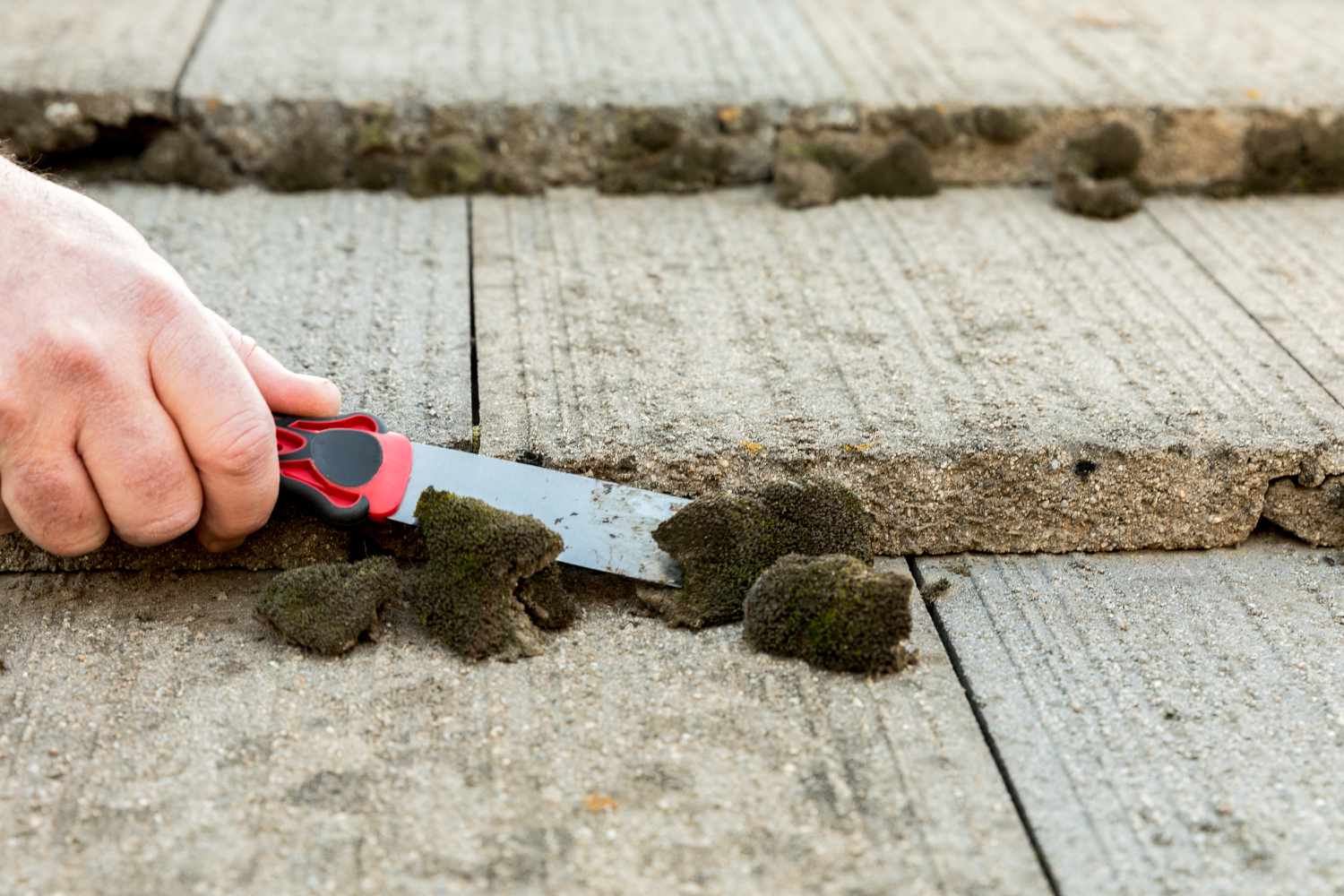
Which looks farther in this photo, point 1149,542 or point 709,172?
point 709,172

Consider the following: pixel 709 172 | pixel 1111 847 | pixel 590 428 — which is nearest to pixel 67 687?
pixel 590 428

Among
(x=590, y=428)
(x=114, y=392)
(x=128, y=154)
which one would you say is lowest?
(x=128, y=154)

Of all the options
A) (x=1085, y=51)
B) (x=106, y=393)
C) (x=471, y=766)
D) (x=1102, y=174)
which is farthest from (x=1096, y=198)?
(x=106, y=393)

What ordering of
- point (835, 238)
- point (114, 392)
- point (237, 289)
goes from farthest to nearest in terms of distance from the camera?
point (835, 238) < point (237, 289) < point (114, 392)

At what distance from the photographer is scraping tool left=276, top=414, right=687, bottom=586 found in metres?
1.63

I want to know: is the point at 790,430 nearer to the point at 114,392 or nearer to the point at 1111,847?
the point at 1111,847

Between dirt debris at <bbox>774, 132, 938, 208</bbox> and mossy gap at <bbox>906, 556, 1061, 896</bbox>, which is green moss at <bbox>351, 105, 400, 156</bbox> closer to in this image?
dirt debris at <bbox>774, 132, 938, 208</bbox>

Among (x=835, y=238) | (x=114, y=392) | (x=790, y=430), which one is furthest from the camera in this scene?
(x=835, y=238)

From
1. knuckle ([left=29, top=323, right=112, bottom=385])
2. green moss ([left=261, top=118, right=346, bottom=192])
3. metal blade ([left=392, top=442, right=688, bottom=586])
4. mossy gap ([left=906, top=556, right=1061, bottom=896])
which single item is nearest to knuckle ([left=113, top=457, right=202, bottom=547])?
knuckle ([left=29, top=323, right=112, bottom=385])

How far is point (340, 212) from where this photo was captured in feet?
8.21

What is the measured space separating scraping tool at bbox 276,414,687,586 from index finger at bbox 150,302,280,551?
0.26 ft

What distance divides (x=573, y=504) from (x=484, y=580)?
0.19 m

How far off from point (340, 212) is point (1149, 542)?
1583mm

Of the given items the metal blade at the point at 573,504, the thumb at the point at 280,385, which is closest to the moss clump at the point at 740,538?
the metal blade at the point at 573,504
